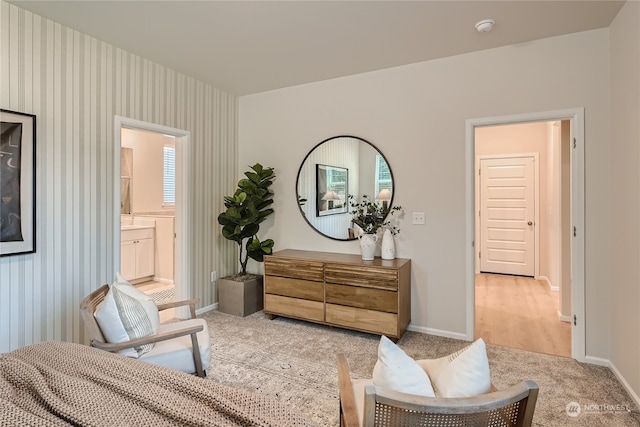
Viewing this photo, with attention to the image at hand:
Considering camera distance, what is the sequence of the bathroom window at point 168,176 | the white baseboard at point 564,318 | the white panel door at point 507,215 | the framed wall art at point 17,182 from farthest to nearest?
1. the white panel door at point 507,215
2. the bathroom window at point 168,176
3. the white baseboard at point 564,318
4. the framed wall art at point 17,182

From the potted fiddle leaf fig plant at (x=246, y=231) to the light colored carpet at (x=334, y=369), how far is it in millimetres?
354

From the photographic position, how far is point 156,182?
18.0 feet

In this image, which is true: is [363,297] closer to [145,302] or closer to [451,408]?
[145,302]

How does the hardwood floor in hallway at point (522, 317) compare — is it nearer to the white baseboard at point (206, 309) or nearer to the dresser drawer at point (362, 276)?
the dresser drawer at point (362, 276)

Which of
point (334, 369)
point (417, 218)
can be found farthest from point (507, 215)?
point (334, 369)

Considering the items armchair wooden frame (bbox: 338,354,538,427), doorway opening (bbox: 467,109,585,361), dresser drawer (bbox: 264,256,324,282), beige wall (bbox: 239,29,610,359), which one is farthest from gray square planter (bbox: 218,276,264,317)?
armchair wooden frame (bbox: 338,354,538,427)

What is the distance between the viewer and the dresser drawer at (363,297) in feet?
10.1

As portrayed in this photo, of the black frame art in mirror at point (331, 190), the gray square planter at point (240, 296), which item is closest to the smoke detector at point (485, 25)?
the black frame art in mirror at point (331, 190)

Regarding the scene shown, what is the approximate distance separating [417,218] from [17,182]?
334cm

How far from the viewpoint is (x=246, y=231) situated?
3.99 metres

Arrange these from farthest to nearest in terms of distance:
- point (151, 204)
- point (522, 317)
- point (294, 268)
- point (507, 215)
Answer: point (507, 215), point (151, 204), point (522, 317), point (294, 268)

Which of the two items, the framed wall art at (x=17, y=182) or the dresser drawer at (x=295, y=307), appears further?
the dresser drawer at (x=295, y=307)

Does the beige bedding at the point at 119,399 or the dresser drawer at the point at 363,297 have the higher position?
the beige bedding at the point at 119,399

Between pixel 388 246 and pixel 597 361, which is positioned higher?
pixel 388 246
